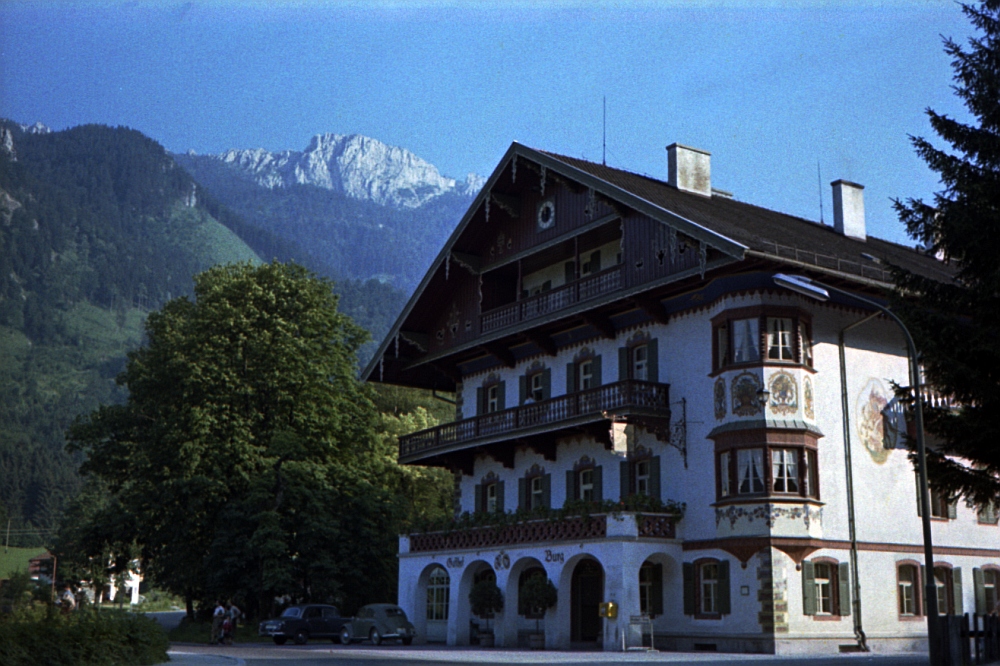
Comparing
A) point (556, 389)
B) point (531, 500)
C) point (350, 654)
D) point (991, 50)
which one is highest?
point (991, 50)

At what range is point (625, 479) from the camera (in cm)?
3819

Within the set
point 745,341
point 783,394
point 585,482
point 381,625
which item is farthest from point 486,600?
point 745,341

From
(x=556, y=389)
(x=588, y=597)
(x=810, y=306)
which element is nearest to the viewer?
(x=810, y=306)

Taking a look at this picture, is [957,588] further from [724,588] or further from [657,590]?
[657,590]

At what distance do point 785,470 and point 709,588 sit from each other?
161 inches

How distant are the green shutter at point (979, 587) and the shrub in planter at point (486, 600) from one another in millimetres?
15199

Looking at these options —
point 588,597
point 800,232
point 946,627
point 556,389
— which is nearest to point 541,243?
point 556,389

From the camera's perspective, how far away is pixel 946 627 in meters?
22.6

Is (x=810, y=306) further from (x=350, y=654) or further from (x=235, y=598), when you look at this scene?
(x=235, y=598)

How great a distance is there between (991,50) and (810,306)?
1160cm

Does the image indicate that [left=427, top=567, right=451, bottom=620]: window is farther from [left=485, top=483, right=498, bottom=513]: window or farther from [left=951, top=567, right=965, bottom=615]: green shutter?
[left=951, top=567, right=965, bottom=615]: green shutter

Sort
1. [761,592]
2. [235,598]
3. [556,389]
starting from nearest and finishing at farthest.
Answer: [761,592] → [556,389] → [235,598]

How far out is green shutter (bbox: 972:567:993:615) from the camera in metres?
38.1

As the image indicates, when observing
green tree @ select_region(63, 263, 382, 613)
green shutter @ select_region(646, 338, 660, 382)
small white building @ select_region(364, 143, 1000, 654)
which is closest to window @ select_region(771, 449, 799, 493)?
small white building @ select_region(364, 143, 1000, 654)
